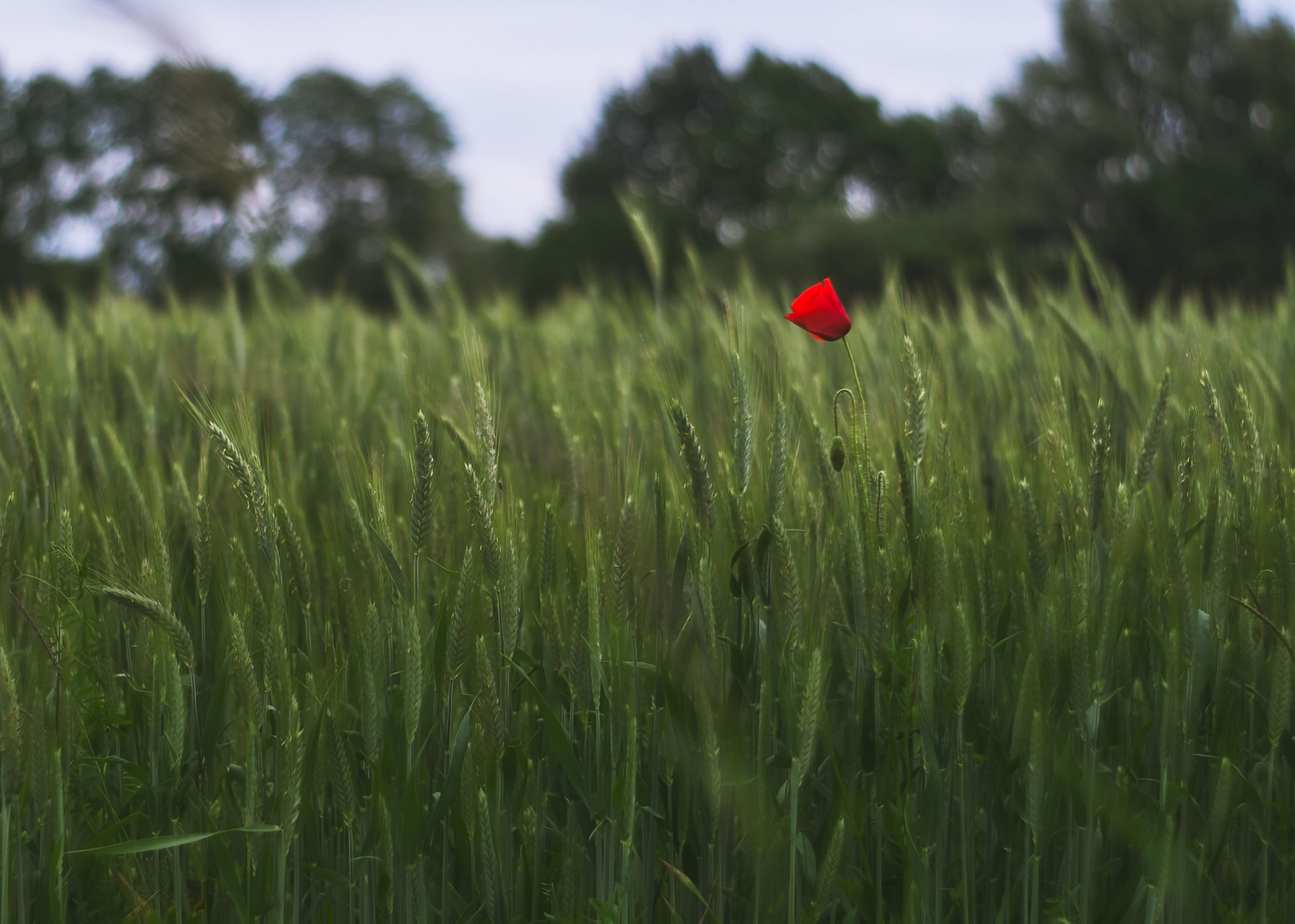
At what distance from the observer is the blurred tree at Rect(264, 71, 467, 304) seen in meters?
29.6

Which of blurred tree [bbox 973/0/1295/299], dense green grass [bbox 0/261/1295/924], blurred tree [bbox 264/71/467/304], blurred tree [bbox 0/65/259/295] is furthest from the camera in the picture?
blurred tree [bbox 264/71/467/304]

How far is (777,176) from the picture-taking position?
90.5 ft

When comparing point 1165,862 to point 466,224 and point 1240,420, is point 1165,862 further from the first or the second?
point 466,224

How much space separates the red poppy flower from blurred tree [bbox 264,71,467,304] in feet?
94.5

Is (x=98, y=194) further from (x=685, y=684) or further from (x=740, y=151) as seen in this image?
Result: (x=685, y=684)

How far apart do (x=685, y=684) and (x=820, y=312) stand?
1.75ft

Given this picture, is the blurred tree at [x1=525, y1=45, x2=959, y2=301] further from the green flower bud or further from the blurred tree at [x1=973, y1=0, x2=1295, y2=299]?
the green flower bud

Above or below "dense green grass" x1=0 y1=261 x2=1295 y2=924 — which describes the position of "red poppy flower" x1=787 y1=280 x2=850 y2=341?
above

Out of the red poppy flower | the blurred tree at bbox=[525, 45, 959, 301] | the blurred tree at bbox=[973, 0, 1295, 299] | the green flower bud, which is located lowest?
the green flower bud

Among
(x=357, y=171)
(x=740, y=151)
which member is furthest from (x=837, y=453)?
(x=357, y=171)

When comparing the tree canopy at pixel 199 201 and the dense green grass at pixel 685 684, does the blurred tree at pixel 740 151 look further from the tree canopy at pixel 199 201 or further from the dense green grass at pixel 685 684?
the dense green grass at pixel 685 684

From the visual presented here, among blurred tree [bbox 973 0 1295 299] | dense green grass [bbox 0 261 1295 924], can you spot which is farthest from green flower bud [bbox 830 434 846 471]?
blurred tree [bbox 973 0 1295 299]

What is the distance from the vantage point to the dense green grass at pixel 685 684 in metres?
1.18

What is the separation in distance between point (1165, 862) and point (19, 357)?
2.42 meters
